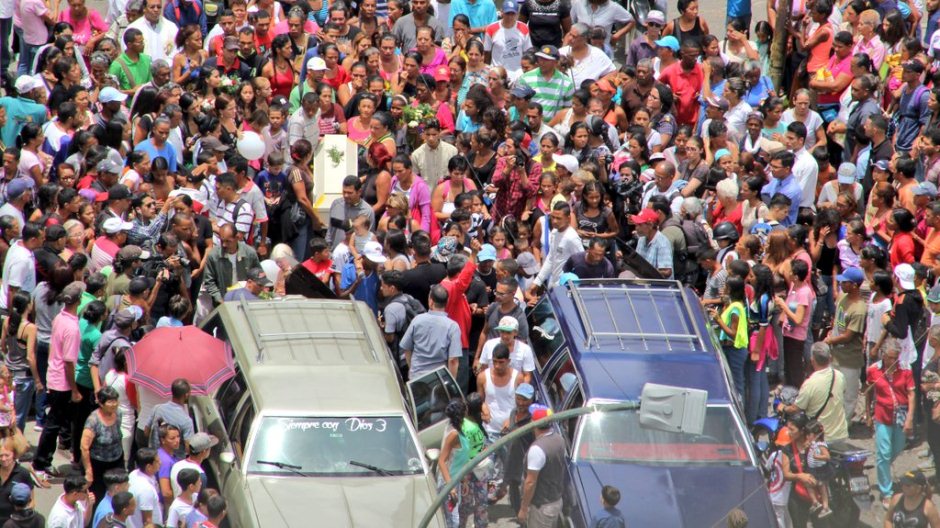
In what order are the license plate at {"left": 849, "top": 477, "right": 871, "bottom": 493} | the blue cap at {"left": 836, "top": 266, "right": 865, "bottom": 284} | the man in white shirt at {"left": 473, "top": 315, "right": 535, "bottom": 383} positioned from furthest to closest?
the blue cap at {"left": 836, "top": 266, "right": 865, "bottom": 284}, the man in white shirt at {"left": 473, "top": 315, "right": 535, "bottom": 383}, the license plate at {"left": 849, "top": 477, "right": 871, "bottom": 493}

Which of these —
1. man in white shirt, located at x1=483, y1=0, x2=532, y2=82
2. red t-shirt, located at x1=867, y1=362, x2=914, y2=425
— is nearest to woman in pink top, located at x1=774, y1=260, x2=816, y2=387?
red t-shirt, located at x1=867, y1=362, x2=914, y2=425

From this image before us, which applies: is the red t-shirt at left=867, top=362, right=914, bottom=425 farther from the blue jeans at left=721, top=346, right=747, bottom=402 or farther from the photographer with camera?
the photographer with camera

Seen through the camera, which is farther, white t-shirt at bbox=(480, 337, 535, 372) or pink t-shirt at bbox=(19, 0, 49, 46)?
pink t-shirt at bbox=(19, 0, 49, 46)

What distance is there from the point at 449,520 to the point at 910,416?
4.54 m

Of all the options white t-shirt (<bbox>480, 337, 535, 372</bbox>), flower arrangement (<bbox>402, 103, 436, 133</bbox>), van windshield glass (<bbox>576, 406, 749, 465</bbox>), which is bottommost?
white t-shirt (<bbox>480, 337, 535, 372</bbox>)

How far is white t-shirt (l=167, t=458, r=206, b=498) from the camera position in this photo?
13594mm

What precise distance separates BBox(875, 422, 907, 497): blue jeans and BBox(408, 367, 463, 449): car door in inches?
161

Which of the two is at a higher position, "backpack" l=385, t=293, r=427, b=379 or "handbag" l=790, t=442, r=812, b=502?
"backpack" l=385, t=293, r=427, b=379

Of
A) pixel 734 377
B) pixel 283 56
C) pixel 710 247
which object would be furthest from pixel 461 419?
pixel 283 56

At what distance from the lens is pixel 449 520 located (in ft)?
47.1

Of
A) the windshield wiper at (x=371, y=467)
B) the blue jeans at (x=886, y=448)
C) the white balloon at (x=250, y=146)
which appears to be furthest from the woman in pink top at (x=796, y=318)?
the white balloon at (x=250, y=146)

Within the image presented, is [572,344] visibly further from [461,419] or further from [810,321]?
[810,321]

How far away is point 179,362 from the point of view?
14641mm

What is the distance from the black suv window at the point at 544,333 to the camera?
15623 mm
